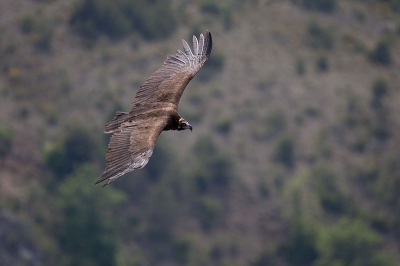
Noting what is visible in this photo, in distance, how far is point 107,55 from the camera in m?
85.1

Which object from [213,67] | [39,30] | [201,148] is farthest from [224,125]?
[39,30]

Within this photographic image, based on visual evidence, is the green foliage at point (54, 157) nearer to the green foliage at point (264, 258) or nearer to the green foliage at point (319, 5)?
the green foliage at point (264, 258)

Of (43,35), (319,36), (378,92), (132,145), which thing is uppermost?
(319,36)

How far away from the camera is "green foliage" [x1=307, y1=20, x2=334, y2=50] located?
3723 inches

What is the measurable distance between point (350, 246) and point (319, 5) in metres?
37.3

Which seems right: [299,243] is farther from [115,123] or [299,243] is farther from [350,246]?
[115,123]

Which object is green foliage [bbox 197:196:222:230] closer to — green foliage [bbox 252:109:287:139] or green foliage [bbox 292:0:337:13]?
green foliage [bbox 252:109:287:139]

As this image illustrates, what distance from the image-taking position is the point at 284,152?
79188mm

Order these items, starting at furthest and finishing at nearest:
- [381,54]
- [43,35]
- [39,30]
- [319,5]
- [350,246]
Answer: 1. [319,5]
2. [381,54]
3. [39,30]
4. [43,35]
5. [350,246]

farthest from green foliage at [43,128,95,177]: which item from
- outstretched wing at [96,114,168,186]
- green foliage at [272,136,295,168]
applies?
outstretched wing at [96,114,168,186]

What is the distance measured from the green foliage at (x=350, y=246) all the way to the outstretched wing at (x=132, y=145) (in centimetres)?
5683

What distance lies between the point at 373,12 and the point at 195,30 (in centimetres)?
2630

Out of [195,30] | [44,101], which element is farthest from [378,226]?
[44,101]

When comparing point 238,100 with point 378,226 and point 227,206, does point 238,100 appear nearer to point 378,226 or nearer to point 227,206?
point 227,206
